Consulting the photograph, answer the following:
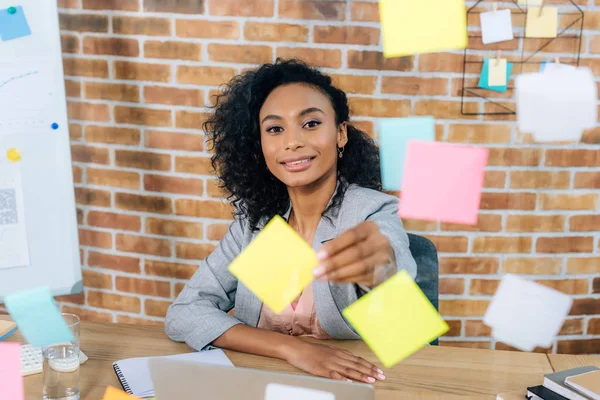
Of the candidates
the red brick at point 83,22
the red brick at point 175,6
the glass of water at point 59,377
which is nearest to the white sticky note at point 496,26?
the red brick at point 175,6

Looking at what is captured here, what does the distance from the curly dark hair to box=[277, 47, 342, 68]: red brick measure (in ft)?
0.88

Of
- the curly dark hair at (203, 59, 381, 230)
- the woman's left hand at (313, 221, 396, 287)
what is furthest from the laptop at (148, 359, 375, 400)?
the curly dark hair at (203, 59, 381, 230)

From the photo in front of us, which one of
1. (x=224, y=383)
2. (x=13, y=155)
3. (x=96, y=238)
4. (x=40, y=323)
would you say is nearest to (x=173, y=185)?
(x=96, y=238)

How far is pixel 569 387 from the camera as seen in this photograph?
0.98 metres

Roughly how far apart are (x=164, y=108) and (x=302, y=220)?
2.52ft

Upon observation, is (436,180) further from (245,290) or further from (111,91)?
(111,91)

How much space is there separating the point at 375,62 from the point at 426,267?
0.79m

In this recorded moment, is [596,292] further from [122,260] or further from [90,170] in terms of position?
[90,170]

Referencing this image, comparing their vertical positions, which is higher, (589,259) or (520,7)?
(520,7)

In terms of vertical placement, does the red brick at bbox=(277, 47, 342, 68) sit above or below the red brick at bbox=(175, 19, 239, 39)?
below

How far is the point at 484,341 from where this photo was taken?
206 centimetres

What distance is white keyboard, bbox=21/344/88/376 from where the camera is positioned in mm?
1038

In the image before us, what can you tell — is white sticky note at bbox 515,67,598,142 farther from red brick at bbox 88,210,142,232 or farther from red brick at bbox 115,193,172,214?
red brick at bbox 88,210,142,232

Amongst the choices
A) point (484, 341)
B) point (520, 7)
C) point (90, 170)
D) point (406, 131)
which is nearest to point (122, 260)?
point (90, 170)
